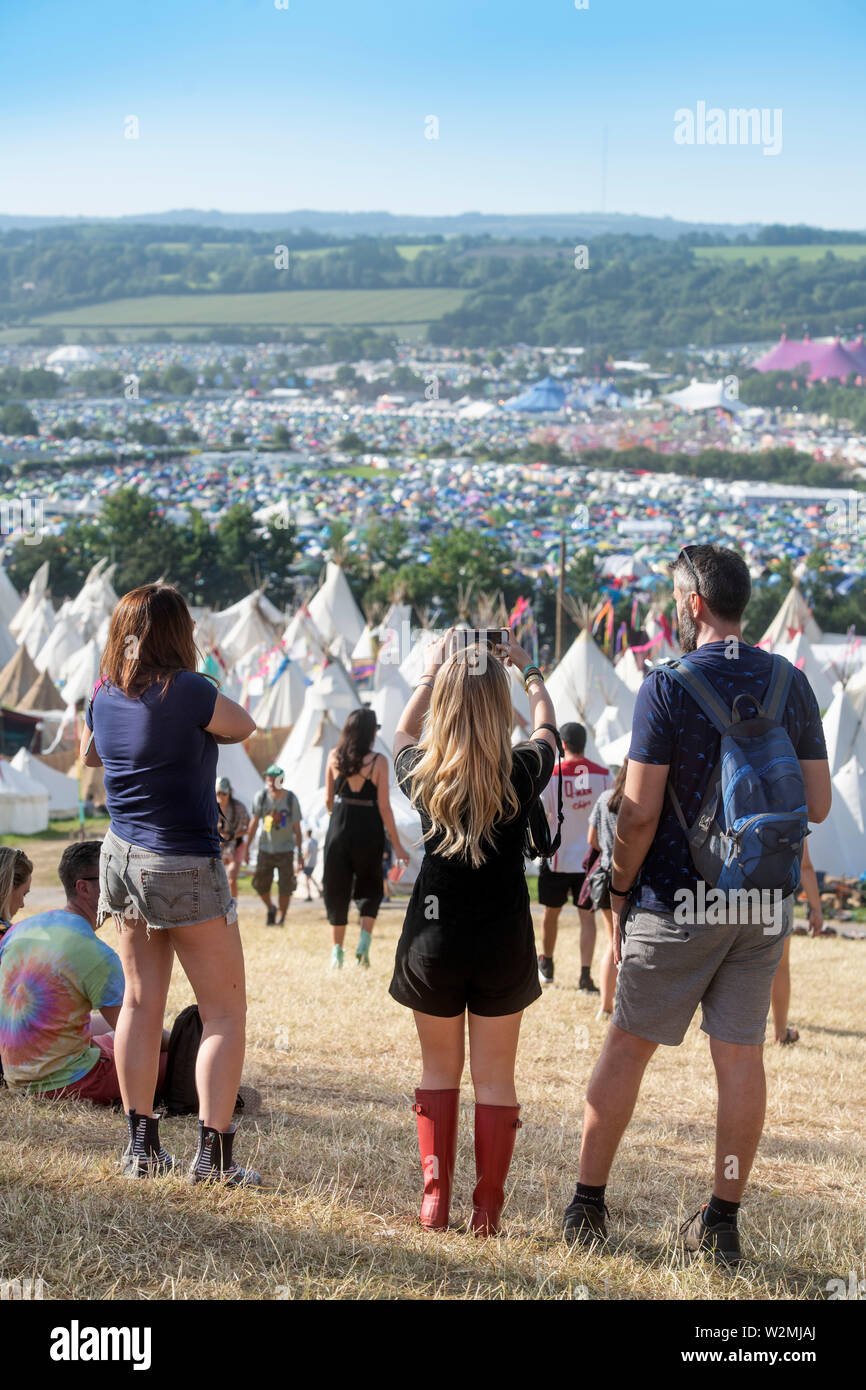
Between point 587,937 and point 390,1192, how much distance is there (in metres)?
3.89

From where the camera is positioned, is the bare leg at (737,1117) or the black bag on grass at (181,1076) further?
the black bag on grass at (181,1076)

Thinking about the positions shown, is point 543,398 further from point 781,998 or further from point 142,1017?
point 142,1017

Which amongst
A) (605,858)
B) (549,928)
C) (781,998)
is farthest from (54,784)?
(781,998)

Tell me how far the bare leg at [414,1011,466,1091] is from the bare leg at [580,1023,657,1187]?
34cm

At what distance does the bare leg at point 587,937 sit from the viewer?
282 inches

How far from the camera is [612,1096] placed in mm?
3127

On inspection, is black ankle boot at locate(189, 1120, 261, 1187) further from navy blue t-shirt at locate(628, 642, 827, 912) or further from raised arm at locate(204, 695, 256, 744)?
navy blue t-shirt at locate(628, 642, 827, 912)

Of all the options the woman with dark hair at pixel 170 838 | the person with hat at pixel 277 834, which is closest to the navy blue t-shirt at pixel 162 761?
the woman with dark hair at pixel 170 838

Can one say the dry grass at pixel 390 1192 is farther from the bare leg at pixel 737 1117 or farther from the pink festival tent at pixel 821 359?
the pink festival tent at pixel 821 359

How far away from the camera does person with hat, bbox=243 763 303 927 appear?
10.7 m

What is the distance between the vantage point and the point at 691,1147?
4.25 metres

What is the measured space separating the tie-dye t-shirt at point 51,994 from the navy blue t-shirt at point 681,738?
5.49 ft

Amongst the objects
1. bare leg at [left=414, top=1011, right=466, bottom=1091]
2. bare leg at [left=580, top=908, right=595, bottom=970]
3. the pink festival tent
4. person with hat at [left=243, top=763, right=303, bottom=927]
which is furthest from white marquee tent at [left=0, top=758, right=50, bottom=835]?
the pink festival tent
